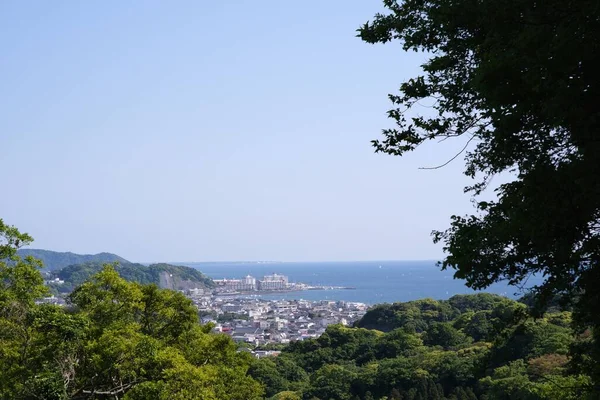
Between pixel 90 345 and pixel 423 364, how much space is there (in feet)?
64.0

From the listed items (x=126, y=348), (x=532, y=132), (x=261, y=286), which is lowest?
(x=261, y=286)

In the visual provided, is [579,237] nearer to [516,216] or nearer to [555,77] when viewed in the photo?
[516,216]

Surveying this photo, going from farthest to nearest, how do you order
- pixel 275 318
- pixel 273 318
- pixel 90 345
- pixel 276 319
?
pixel 273 318, pixel 275 318, pixel 276 319, pixel 90 345

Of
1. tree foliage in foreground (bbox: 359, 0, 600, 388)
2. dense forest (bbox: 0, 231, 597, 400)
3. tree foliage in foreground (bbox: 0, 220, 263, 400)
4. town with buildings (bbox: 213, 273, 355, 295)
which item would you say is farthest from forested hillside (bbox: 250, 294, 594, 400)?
town with buildings (bbox: 213, 273, 355, 295)

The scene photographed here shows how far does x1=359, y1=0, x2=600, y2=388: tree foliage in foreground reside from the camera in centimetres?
427

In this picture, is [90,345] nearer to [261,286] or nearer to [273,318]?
[273,318]

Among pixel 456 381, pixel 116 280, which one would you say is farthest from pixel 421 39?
pixel 456 381

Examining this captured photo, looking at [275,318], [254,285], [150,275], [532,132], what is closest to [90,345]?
[532,132]

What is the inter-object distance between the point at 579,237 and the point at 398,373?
73.1 ft

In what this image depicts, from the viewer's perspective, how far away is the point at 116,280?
34.2ft

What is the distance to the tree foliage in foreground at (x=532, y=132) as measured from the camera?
14.0 feet

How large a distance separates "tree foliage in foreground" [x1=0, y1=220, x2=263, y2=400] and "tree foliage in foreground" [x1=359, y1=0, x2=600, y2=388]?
5864 millimetres

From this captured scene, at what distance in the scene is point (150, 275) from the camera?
125000mm

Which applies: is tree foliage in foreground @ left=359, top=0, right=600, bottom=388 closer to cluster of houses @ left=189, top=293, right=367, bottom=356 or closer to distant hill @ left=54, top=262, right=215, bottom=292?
cluster of houses @ left=189, top=293, right=367, bottom=356
